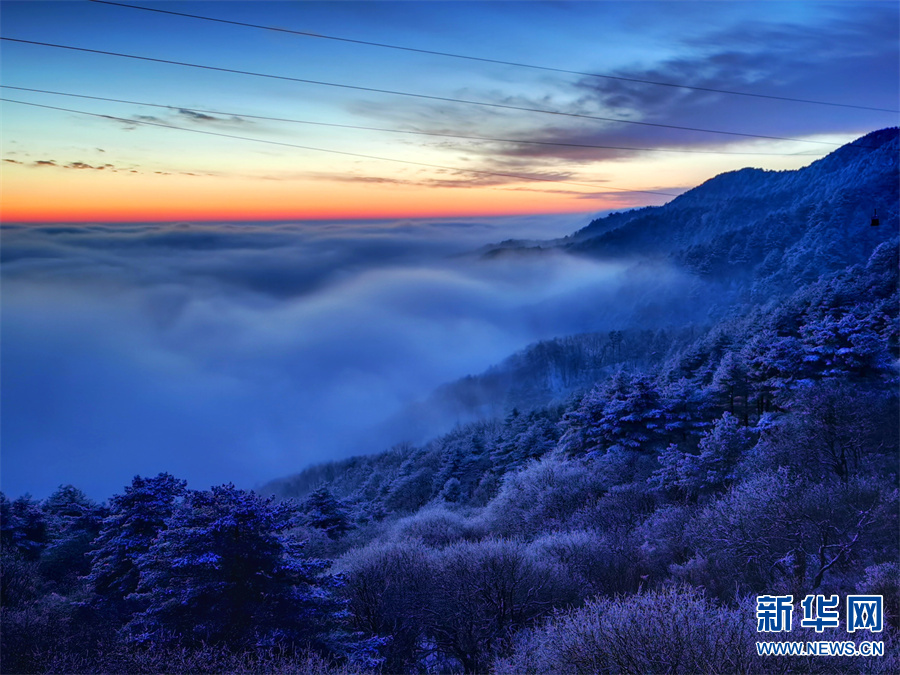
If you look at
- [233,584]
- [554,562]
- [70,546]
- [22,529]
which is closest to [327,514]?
[70,546]

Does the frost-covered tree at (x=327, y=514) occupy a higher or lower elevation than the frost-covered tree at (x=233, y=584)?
lower

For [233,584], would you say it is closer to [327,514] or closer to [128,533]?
[128,533]

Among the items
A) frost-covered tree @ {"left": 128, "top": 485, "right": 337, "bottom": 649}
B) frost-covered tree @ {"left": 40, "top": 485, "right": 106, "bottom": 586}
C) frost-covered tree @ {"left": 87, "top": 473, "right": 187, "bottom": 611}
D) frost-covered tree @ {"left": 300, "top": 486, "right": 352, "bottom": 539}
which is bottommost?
frost-covered tree @ {"left": 300, "top": 486, "right": 352, "bottom": 539}

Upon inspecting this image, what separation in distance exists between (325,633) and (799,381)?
40968 millimetres

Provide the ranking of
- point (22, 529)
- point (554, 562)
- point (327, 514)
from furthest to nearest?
point (327, 514), point (22, 529), point (554, 562)

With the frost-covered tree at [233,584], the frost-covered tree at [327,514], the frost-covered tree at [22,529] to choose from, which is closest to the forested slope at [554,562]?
the frost-covered tree at [233,584]

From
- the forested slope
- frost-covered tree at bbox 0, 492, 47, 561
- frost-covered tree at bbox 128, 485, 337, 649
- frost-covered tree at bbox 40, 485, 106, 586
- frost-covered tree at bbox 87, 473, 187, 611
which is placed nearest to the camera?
the forested slope

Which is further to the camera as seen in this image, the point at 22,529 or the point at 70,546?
the point at 22,529

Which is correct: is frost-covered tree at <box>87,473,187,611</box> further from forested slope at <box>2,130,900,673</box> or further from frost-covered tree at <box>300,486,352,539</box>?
frost-covered tree at <box>300,486,352,539</box>

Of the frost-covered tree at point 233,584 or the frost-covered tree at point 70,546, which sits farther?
the frost-covered tree at point 70,546

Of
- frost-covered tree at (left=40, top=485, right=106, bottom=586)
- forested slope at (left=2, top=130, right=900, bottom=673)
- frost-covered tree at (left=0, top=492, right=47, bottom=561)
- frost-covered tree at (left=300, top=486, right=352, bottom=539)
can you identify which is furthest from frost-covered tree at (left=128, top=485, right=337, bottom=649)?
frost-covered tree at (left=300, top=486, right=352, bottom=539)

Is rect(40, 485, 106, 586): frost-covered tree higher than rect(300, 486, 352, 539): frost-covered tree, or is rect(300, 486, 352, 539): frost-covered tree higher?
rect(40, 485, 106, 586): frost-covered tree

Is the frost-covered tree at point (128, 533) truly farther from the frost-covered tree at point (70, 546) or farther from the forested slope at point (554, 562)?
the frost-covered tree at point (70, 546)

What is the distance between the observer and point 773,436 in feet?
121
